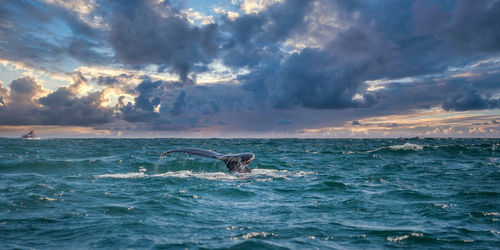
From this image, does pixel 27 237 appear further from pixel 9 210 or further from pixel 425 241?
pixel 425 241

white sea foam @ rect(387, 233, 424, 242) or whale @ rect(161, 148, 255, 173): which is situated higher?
whale @ rect(161, 148, 255, 173)

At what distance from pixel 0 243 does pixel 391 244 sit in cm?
768

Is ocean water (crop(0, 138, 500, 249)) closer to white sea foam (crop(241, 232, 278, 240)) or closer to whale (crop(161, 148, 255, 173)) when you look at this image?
white sea foam (crop(241, 232, 278, 240))

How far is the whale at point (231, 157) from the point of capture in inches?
483

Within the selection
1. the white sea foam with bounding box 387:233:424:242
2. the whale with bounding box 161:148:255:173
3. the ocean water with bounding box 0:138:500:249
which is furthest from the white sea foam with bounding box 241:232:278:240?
the whale with bounding box 161:148:255:173

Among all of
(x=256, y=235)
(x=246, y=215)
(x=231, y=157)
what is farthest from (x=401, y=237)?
(x=231, y=157)

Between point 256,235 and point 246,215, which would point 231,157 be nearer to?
point 246,215

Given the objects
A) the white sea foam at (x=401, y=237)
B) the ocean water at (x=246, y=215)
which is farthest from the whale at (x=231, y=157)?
the white sea foam at (x=401, y=237)

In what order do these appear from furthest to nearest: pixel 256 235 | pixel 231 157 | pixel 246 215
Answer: pixel 231 157
pixel 246 215
pixel 256 235

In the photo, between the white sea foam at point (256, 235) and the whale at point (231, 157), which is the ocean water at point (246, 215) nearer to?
the white sea foam at point (256, 235)

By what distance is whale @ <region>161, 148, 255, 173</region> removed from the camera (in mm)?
12258

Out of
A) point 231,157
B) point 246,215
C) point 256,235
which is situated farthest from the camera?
point 231,157

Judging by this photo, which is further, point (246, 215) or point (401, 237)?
point (246, 215)

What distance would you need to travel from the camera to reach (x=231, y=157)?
13.8 meters
